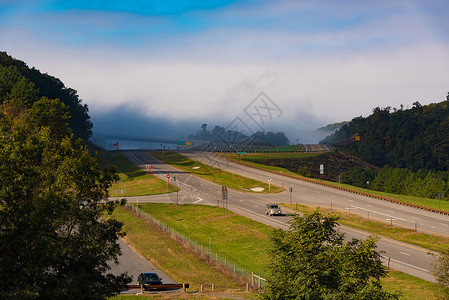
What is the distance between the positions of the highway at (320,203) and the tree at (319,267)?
76.9ft

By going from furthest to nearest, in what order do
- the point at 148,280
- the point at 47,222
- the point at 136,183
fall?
the point at 136,183 < the point at 148,280 < the point at 47,222

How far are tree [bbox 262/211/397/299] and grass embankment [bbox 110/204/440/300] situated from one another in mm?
15935

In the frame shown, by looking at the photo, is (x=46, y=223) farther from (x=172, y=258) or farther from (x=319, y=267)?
(x=172, y=258)

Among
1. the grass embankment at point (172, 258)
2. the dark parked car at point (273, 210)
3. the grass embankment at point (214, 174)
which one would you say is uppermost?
the grass embankment at point (214, 174)

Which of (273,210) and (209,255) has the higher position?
(273,210)

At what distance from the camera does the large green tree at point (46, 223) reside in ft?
68.6

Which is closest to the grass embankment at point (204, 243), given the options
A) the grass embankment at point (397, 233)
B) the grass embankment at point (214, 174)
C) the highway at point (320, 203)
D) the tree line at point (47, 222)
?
the highway at point (320, 203)

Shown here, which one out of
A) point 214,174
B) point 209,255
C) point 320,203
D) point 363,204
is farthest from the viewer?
point 214,174

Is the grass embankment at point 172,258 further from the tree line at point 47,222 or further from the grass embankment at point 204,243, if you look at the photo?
the tree line at point 47,222

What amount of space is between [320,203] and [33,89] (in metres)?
101

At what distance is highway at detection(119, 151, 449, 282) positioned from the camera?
48250mm

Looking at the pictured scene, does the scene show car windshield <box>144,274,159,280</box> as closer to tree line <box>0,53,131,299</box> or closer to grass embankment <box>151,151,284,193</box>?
tree line <box>0,53,131,299</box>

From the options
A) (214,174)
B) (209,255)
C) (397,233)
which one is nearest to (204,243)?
(209,255)

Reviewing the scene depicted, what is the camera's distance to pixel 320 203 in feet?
264
